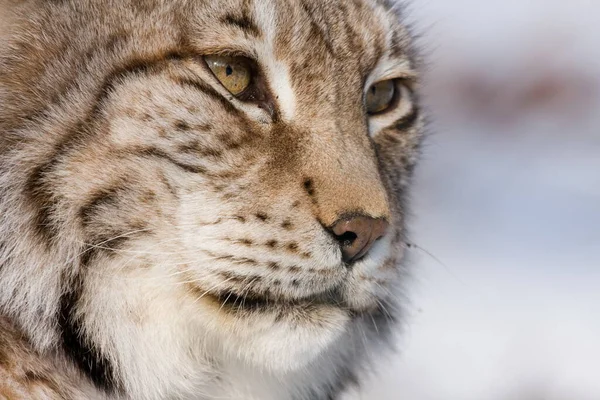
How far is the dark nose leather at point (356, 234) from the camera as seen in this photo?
2.24 m

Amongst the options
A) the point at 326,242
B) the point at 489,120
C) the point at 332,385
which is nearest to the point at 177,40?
the point at 326,242

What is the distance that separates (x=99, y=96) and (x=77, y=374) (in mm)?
651

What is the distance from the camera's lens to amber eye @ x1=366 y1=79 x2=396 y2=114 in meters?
2.91

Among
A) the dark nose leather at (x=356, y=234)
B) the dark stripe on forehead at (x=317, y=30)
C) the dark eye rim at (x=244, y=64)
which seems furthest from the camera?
the dark stripe on forehead at (x=317, y=30)

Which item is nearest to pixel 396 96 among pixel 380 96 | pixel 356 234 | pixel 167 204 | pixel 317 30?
pixel 380 96

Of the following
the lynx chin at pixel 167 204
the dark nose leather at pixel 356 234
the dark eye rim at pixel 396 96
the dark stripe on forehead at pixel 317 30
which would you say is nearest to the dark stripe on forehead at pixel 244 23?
the lynx chin at pixel 167 204

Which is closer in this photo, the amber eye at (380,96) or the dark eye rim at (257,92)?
the dark eye rim at (257,92)

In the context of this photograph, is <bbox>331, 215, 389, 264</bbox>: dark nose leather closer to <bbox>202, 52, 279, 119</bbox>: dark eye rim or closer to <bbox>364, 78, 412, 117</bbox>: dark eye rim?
<bbox>202, 52, 279, 119</bbox>: dark eye rim

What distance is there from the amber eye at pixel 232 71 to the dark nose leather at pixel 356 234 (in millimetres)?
457

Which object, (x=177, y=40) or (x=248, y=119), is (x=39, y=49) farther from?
(x=248, y=119)

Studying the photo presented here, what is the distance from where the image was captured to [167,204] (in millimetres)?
2270

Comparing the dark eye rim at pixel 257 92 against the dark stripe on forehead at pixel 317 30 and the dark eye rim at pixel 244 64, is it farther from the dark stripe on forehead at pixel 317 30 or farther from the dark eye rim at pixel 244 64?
the dark stripe on forehead at pixel 317 30

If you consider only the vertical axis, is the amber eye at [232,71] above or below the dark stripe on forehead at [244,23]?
below

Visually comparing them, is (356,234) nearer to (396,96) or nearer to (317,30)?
(317,30)
